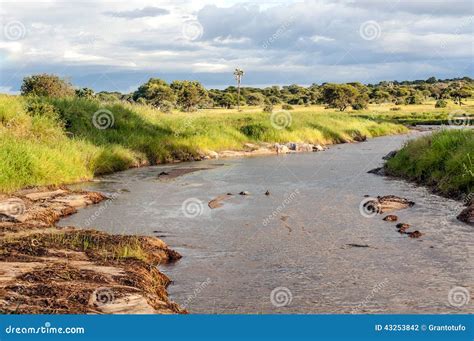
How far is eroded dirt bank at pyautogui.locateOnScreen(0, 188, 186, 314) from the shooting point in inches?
320

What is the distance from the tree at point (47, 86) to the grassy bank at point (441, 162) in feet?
109

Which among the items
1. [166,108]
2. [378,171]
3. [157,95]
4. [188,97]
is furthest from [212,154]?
[188,97]

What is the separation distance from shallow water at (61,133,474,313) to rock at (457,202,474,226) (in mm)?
324

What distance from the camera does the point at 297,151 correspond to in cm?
4203

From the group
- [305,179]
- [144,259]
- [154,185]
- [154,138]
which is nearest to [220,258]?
[144,259]

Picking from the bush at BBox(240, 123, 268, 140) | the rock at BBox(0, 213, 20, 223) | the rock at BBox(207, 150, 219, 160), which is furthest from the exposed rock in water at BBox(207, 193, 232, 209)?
the bush at BBox(240, 123, 268, 140)

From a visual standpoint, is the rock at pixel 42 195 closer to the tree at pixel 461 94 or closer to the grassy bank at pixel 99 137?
the grassy bank at pixel 99 137

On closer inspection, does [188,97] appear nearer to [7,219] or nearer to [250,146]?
[250,146]

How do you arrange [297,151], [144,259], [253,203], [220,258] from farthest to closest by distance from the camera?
1. [297,151]
2. [253,203]
3. [220,258]
4. [144,259]

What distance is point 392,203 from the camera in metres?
18.9

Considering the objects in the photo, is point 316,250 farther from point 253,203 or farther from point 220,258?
point 253,203

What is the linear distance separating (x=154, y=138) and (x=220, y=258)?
22.5 metres

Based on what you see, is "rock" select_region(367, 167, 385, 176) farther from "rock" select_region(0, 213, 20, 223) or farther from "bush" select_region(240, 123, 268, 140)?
"rock" select_region(0, 213, 20, 223)

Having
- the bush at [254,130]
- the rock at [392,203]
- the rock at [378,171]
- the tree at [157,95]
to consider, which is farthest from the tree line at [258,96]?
the rock at [392,203]
